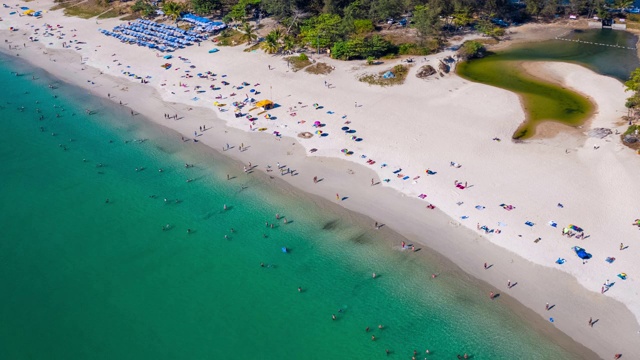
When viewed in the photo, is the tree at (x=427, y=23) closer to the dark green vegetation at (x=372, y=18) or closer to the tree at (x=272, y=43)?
the dark green vegetation at (x=372, y=18)

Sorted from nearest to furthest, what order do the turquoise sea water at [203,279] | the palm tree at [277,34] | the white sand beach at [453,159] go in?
1. the turquoise sea water at [203,279]
2. the white sand beach at [453,159]
3. the palm tree at [277,34]

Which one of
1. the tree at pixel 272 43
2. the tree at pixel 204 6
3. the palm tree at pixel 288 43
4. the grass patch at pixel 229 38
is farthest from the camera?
the tree at pixel 204 6

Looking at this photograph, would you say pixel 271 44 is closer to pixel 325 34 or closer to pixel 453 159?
pixel 325 34

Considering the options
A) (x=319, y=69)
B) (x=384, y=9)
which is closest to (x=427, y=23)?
(x=384, y=9)

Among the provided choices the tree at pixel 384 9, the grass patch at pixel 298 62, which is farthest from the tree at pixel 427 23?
the grass patch at pixel 298 62

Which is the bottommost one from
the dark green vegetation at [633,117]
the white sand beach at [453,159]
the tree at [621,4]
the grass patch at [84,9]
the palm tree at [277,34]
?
the white sand beach at [453,159]

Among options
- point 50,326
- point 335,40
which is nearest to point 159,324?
point 50,326
